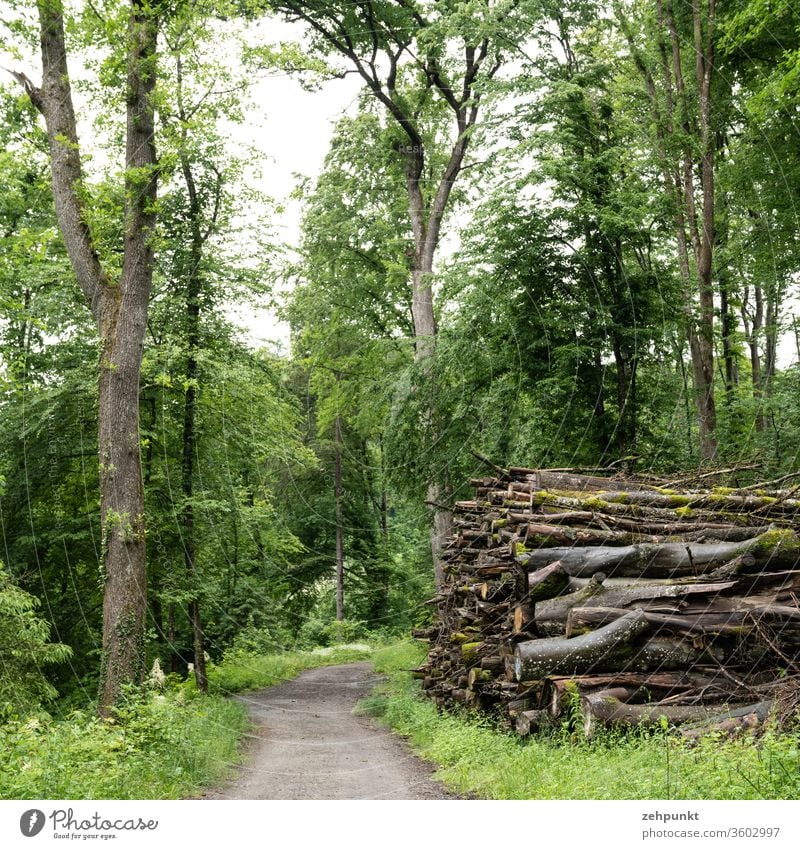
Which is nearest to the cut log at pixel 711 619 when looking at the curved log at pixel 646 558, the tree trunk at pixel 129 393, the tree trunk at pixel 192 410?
the curved log at pixel 646 558

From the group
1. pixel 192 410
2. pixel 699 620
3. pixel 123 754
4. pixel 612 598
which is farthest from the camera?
pixel 192 410

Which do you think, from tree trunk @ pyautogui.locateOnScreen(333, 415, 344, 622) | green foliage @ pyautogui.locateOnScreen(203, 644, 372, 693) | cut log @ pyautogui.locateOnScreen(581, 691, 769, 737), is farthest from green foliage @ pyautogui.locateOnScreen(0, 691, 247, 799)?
tree trunk @ pyautogui.locateOnScreen(333, 415, 344, 622)

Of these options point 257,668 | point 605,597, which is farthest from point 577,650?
point 257,668

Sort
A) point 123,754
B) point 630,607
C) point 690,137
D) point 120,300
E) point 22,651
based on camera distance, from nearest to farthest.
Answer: point 123,754 < point 630,607 < point 22,651 < point 120,300 < point 690,137

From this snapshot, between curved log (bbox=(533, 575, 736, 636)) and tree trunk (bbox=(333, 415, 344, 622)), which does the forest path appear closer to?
tree trunk (bbox=(333, 415, 344, 622))

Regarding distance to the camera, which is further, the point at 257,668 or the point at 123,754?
the point at 257,668

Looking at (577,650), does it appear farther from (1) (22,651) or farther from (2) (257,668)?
(1) (22,651)

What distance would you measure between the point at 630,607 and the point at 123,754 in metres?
3.85

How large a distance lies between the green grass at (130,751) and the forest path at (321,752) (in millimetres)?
254

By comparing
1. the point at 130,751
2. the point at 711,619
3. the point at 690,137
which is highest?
the point at 690,137

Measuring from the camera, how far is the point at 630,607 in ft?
19.5

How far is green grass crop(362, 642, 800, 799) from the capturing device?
13.0 feet
